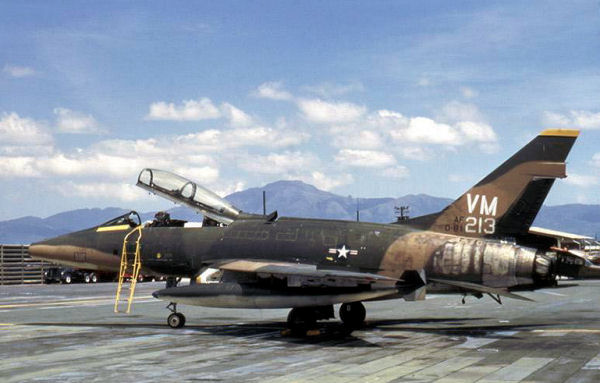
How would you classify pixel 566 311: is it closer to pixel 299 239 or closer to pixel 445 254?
pixel 445 254

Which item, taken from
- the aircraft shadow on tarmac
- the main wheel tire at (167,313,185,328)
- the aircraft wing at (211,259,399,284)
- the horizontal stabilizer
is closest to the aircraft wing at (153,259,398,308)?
the aircraft wing at (211,259,399,284)

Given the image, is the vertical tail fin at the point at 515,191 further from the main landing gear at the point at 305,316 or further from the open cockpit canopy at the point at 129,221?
the open cockpit canopy at the point at 129,221

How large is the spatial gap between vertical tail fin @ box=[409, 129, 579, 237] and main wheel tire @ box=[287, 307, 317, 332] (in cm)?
396

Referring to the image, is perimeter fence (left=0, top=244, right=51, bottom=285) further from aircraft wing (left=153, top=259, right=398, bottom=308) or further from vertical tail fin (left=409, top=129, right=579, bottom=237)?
vertical tail fin (left=409, top=129, right=579, bottom=237)

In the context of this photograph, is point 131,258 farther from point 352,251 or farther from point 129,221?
point 352,251

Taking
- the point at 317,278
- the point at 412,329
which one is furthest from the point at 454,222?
the point at 317,278

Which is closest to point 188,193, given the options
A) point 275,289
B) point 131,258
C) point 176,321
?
point 131,258

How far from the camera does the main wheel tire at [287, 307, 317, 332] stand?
16.7 metres

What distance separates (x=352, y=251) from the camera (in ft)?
57.0

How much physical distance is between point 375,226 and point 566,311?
10.1 meters

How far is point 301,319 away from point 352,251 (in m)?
2.16

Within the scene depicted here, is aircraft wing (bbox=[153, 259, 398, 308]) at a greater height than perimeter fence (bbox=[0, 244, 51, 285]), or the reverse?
perimeter fence (bbox=[0, 244, 51, 285])

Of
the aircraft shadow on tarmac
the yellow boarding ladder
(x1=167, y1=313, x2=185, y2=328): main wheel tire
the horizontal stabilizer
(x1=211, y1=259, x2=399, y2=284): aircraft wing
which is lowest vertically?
the aircraft shadow on tarmac

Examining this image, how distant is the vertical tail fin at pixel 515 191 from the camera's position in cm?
1698
